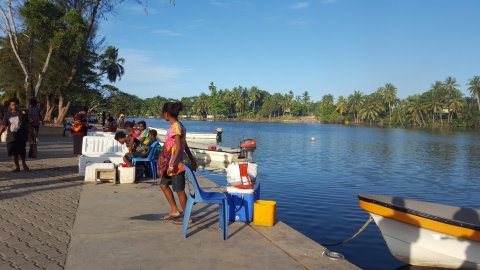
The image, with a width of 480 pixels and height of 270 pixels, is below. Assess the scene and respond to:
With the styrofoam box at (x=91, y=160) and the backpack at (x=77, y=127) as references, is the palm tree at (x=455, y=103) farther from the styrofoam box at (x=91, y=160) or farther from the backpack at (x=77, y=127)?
the styrofoam box at (x=91, y=160)

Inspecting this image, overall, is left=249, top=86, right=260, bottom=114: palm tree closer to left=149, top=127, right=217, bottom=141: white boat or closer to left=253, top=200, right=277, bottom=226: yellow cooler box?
left=149, top=127, right=217, bottom=141: white boat

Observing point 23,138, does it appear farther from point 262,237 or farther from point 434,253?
point 434,253

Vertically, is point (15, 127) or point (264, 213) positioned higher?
point (15, 127)

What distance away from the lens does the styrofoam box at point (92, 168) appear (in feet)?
31.3

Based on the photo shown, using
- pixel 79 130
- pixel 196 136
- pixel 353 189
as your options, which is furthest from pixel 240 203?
pixel 196 136

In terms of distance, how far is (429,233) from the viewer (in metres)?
6.54

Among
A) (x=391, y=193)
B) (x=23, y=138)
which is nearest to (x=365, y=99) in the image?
(x=391, y=193)

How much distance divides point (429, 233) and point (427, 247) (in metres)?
0.43

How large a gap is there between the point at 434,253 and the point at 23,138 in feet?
32.2

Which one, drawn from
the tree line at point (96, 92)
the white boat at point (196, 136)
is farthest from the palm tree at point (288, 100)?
the white boat at point (196, 136)

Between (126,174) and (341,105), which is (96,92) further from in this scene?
(341,105)

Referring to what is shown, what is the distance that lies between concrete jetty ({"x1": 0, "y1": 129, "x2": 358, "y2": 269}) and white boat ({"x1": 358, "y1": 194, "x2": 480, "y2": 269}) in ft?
6.11

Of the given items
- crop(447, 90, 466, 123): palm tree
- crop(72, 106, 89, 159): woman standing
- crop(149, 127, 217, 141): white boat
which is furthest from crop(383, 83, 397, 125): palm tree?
crop(72, 106, 89, 159): woman standing

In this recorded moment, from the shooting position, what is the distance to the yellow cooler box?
6238mm
